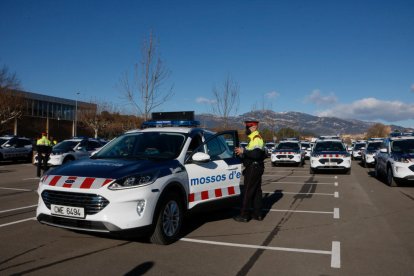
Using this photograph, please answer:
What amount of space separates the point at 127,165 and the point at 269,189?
7897 millimetres

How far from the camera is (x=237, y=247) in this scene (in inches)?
228

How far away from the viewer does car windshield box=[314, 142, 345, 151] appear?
19.7m

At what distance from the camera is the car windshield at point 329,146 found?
19.7 metres

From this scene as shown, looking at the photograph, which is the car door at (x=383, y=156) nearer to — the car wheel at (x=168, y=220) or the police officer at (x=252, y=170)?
the police officer at (x=252, y=170)

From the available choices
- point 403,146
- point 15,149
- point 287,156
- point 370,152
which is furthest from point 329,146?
point 15,149

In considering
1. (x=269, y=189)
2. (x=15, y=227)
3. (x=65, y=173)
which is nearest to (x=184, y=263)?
(x=65, y=173)

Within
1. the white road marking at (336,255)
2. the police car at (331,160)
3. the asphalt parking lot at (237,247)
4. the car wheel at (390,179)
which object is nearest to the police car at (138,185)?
the asphalt parking lot at (237,247)

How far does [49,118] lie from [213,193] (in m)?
51.0

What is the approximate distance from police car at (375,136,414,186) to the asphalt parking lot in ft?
14.8

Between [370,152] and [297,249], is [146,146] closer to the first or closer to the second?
[297,249]

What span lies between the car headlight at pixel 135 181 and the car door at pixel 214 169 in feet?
3.03

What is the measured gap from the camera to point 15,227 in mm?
6668

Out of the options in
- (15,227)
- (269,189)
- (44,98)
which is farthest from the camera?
(44,98)

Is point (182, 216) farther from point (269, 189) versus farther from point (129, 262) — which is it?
point (269, 189)
